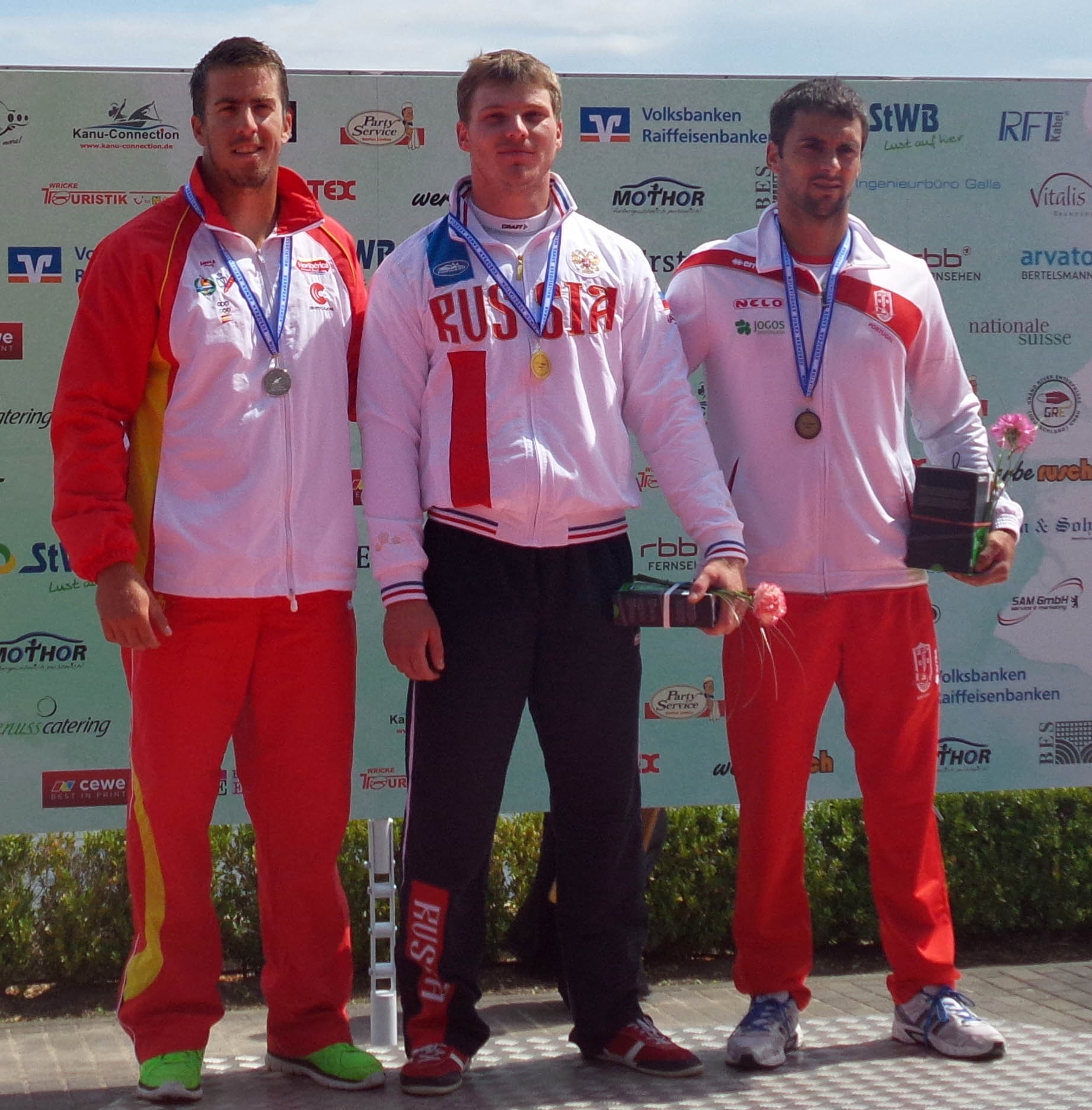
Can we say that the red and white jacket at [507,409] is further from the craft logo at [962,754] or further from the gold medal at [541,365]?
the craft logo at [962,754]

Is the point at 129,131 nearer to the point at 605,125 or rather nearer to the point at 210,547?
the point at 605,125

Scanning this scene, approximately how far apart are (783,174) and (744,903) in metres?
1.71

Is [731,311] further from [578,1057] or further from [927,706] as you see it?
[578,1057]

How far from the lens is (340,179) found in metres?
4.31

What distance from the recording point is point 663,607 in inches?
122

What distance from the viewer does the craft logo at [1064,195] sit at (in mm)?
4602

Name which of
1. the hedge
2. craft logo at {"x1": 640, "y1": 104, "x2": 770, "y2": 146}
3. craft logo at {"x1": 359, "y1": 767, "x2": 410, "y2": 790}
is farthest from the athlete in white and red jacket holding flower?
the hedge

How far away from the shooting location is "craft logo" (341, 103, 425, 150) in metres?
4.29

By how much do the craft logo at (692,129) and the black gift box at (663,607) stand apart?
70.2 inches

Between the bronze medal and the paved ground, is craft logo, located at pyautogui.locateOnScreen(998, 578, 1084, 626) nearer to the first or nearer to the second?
the paved ground

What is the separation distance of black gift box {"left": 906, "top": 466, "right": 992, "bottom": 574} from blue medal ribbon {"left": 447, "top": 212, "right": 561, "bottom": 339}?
3.21 ft

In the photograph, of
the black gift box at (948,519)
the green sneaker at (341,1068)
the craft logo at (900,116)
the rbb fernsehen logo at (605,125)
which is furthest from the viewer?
the craft logo at (900,116)

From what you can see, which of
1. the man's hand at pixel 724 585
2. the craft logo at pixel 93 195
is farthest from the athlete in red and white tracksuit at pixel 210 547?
the craft logo at pixel 93 195

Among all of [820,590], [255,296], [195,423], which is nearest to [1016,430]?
[820,590]
